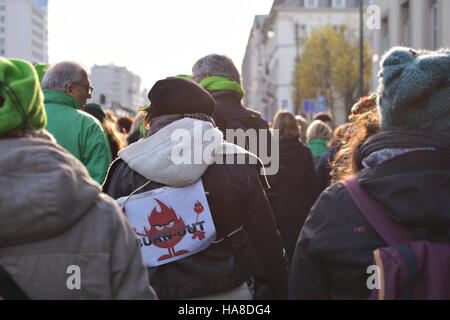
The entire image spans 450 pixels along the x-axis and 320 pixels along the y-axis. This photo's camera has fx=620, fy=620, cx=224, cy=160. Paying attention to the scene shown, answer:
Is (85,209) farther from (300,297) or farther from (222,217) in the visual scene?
(222,217)

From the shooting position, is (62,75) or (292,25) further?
(292,25)

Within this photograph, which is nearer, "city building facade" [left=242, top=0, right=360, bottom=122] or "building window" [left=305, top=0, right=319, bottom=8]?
"city building facade" [left=242, top=0, right=360, bottom=122]

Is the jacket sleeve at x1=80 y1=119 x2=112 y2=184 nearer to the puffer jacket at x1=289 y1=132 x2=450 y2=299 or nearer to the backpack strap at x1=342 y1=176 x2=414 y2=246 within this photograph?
the puffer jacket at x1=289 y1=132 x2=450 y2=299

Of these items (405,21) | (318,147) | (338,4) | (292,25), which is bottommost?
(318,147)

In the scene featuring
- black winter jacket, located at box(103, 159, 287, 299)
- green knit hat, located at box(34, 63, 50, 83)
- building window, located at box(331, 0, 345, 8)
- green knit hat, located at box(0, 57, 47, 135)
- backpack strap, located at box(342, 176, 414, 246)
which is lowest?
black winter jacket, located at box(103, 159, 287, 299)

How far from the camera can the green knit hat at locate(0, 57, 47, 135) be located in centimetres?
184

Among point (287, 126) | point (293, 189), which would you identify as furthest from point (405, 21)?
point (293, 189)

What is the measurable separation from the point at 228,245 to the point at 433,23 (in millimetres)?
19710

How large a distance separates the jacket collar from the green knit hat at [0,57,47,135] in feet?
8.93

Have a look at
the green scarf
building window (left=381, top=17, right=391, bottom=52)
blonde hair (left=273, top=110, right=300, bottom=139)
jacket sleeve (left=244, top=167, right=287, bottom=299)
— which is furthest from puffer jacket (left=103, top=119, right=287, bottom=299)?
building window (left=381, top=17, right=391, bottom=52)

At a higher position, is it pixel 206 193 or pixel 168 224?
pixel 206 193

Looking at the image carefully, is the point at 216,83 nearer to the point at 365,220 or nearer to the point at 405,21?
the point at 365,220

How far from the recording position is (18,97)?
186cm
